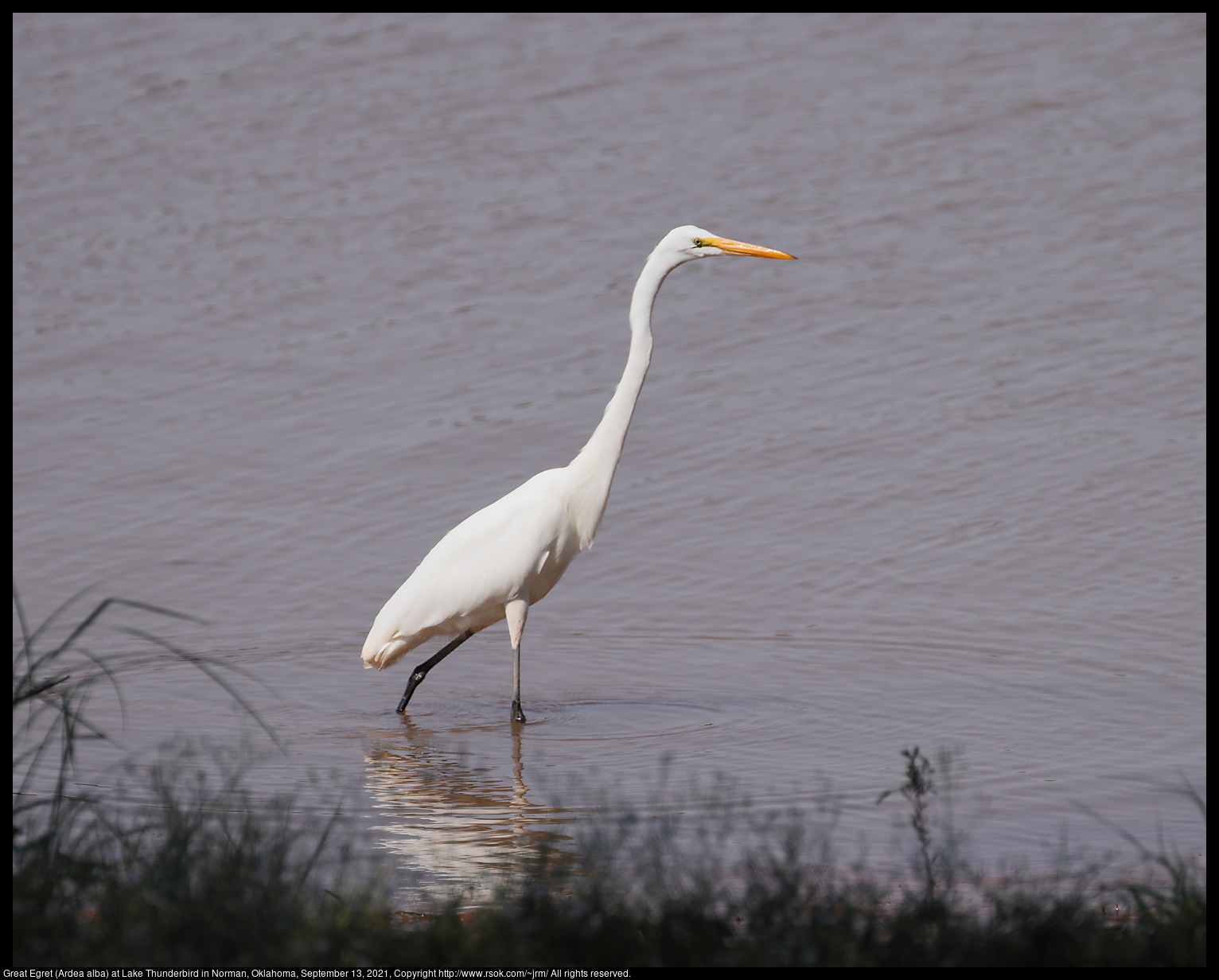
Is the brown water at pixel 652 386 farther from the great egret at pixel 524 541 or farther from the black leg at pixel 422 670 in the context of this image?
the great egret at pixel 524 541

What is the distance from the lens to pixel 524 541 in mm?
6188

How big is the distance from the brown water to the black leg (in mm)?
108

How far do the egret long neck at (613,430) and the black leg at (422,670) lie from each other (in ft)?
2.28

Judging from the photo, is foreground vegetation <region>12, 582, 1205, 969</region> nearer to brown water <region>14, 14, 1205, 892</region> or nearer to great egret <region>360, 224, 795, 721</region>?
brown water <region>14, 14, 1205, 892</region>

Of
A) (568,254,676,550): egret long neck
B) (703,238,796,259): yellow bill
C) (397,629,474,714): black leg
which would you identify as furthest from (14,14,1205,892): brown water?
(703,238,796,259): yellow bill

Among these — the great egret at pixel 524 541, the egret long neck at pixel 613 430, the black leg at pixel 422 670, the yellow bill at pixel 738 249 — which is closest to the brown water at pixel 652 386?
the black leg at pixel 422 670

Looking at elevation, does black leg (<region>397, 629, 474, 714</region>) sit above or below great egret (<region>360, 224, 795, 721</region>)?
below

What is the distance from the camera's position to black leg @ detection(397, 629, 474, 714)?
246 inches

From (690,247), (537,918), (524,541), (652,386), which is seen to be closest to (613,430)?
(524,541)

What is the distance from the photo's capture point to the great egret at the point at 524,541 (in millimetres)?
6172

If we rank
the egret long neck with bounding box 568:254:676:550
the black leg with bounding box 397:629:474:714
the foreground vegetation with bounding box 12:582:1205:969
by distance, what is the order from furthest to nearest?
the black leg with bounding box 397:629:474:714
the egret long neck with bounding box 568:254:676:550
the foreground vegetation with bounding box 12:582:1205:969

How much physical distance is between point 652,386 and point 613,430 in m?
5.12

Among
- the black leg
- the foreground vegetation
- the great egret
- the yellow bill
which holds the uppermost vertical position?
the yellow bill
